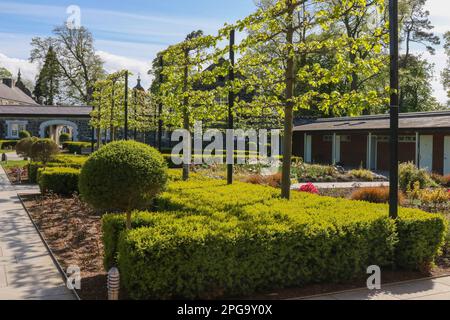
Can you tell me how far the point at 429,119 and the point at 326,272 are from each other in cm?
2071

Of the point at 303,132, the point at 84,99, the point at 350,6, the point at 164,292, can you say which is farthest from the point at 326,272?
the point at 84,99

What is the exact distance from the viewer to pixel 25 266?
712 cm

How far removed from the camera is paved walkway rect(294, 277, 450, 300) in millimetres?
5980

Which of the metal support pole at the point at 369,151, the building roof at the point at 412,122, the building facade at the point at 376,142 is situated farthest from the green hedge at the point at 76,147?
the metal support pole at the point at 369,151

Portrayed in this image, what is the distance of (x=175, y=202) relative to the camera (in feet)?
26.8

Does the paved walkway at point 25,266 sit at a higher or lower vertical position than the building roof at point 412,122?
lower

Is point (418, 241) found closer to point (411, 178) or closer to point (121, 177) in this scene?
point (121, 177)

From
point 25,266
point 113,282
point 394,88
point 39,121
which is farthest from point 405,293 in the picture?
point 39,121

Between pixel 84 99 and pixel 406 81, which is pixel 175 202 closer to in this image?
pixel 406 81

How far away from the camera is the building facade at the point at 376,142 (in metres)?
22.9

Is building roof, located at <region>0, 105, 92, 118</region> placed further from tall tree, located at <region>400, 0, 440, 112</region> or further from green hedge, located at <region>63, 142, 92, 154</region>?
tall tree, located at <region>400, 0, 440, 112</region>

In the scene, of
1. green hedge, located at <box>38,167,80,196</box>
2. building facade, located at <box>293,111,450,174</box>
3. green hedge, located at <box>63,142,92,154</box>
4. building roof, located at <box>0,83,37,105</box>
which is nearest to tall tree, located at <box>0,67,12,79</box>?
building roof, located at <box>0,83,37,105</box>

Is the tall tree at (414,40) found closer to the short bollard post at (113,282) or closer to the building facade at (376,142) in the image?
the building facade at (376,142)

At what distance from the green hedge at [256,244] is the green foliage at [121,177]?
0.36 metres
